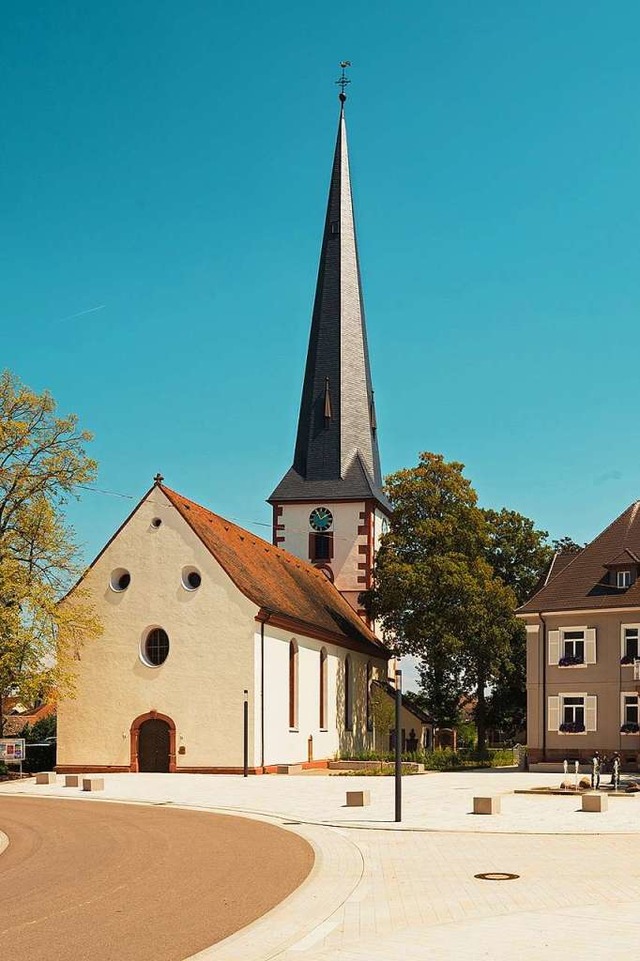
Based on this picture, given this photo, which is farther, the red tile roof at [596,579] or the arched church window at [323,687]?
the arched church window at [323,687]

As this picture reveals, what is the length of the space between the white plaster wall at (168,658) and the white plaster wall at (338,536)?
19648mm

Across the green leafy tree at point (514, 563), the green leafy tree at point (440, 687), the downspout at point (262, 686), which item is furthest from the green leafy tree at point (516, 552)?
the downspout at point (262, 686)

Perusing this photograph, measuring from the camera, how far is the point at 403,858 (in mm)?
17891

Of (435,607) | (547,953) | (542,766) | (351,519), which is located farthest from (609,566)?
(547,953)

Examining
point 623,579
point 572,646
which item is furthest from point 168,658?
point 623,579

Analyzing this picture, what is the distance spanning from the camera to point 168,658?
46.3 m

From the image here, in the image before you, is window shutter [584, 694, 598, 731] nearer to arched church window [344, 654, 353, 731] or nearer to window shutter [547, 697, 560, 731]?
window shutter [547, 697, 560, 731]

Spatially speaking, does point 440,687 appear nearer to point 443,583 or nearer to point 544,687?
point 443,583

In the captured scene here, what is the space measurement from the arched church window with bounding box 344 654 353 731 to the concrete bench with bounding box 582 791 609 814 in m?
32.7

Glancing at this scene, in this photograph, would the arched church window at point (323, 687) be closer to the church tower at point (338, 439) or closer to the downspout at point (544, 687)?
the church tower at point (338, 439)

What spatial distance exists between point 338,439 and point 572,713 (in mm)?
25556

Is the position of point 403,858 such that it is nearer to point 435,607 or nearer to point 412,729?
point 435,607

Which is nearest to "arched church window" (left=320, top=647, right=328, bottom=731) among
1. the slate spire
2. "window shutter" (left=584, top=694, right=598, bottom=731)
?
the slate spire

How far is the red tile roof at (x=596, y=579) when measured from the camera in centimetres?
4634
